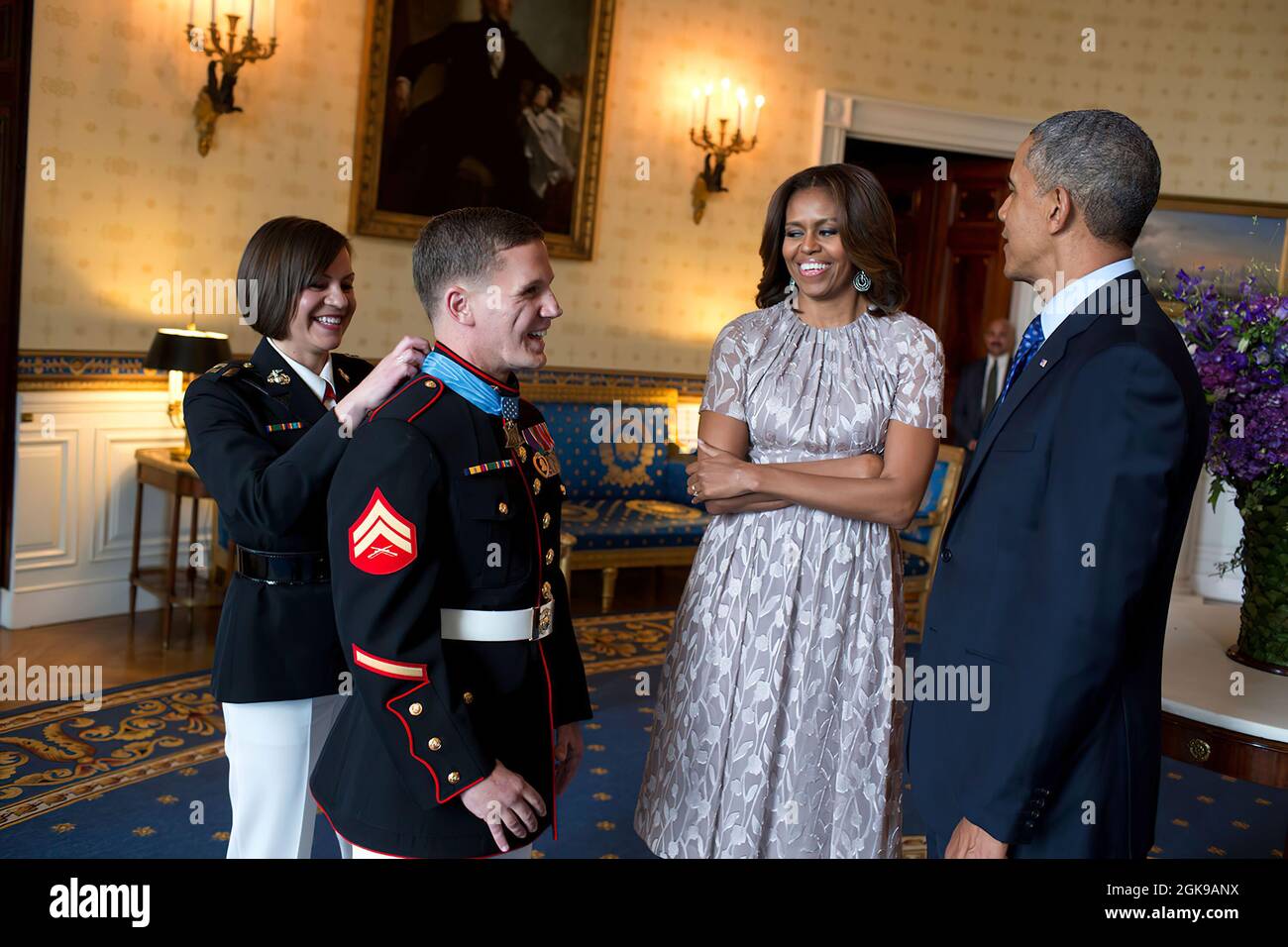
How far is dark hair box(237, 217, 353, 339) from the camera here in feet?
7.79

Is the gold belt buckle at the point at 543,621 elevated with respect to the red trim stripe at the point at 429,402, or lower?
lower

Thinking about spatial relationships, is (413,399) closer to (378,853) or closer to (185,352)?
(378,853)

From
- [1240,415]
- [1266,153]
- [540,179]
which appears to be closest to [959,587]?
[1240,415]

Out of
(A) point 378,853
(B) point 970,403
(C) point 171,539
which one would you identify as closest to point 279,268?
(A) point 378,853

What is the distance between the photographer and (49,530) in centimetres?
563

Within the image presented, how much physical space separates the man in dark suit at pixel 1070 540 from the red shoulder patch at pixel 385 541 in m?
0.83

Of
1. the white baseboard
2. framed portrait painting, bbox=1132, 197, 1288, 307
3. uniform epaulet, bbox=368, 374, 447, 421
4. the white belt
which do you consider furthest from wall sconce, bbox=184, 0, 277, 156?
framed portrait painting, bbox=1132, 197, 1288, 307

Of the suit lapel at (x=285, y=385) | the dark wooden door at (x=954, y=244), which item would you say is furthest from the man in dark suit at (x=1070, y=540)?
the dark wooden door at (x=954, y=244)

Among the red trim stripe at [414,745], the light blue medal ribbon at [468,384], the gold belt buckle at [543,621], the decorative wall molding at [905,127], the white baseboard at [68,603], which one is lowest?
the white baseboard at [68,603]

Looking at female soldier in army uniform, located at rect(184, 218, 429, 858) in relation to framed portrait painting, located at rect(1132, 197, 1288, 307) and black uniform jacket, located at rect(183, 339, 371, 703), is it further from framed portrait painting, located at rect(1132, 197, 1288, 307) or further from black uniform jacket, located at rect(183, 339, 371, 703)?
framed portrait painting, located at rect(1132, 197, 1288, 307)

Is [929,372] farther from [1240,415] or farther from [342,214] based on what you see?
[342,214]

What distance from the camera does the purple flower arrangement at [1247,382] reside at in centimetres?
236

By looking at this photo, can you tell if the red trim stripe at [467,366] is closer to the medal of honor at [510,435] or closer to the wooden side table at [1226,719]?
the medal of honor at [510,435]
